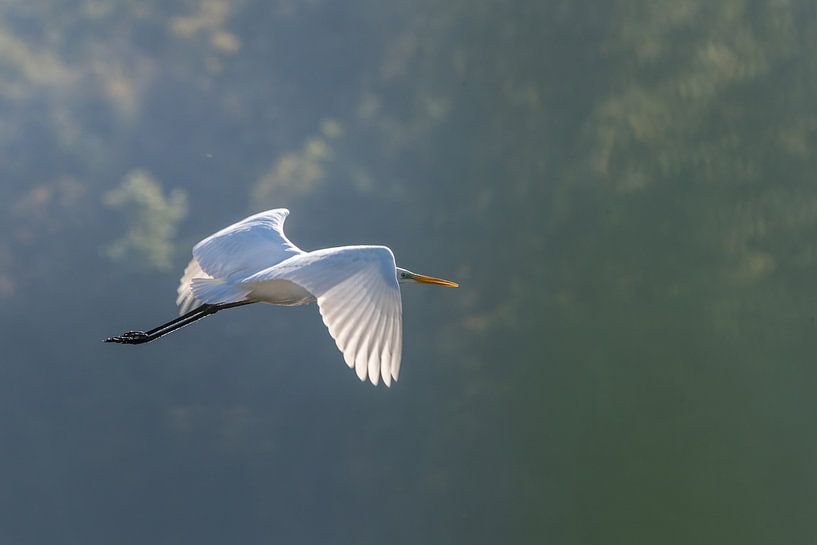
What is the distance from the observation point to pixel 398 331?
2020 millimetres

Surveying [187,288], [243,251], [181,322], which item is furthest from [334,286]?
[187,288]

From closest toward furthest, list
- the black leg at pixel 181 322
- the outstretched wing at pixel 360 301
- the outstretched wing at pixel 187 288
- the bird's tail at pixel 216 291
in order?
the outstretched wing at pixel 360 301, the bird's tail at pixel 216 291, the black leg at pixel 181 322, the outstretched wing at pixel 187 288

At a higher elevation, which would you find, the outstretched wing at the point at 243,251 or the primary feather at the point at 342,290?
the outstretched wing at the point at 243,251

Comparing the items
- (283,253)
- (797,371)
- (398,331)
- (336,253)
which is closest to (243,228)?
(283,253)

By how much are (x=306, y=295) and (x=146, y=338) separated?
61 cm

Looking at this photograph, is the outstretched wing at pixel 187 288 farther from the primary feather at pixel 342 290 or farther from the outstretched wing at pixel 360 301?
the outstretched wing at pixel 360 301

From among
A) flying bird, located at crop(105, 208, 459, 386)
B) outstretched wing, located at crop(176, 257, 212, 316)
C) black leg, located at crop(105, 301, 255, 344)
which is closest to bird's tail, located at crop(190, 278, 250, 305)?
flying bird, located at crop(105, 208, 459, 386)

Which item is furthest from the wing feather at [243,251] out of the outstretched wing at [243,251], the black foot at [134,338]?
the black foot at [134,338]

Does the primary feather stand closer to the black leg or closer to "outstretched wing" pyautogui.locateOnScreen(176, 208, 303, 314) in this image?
"outstretched wing" pyautogui.locateOnScreen(176, 208, 303, 314)

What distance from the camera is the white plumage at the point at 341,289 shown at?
1964mm

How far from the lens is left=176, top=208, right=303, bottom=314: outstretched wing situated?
2547mm

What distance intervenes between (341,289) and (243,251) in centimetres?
64

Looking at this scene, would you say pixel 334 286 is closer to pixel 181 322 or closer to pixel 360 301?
pixel 360 301

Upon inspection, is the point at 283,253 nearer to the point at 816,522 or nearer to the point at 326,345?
the point at 326,345
